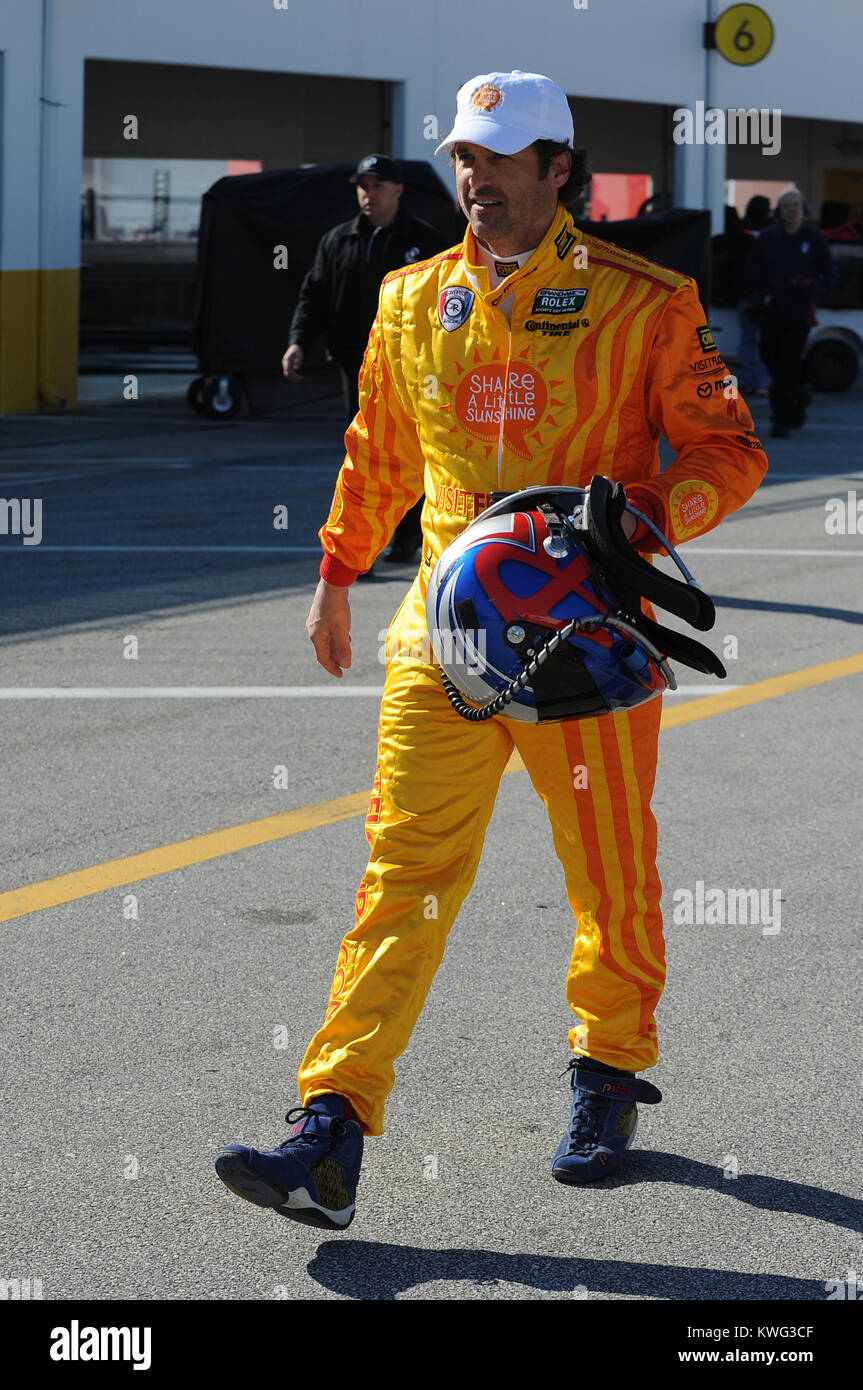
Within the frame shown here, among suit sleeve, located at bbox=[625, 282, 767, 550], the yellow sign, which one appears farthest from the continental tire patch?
the yellow sign

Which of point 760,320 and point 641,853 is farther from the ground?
point 760,320

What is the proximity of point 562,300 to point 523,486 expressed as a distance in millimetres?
339

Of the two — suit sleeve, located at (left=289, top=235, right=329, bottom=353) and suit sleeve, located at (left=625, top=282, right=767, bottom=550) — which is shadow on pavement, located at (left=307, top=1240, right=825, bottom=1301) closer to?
suit sleeve, located at (left=625, top=282, right=767, bottom=550)

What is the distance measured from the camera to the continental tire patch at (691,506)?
10.7 feet

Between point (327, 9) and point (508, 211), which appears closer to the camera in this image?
point (508, 211)

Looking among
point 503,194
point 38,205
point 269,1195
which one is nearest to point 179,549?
point 503,194

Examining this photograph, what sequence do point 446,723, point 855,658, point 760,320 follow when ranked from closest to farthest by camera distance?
point 446,723
point 855,658
point 760,320

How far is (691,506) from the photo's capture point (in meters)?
3.28

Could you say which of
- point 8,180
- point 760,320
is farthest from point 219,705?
point 8,180

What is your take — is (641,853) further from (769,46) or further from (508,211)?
(769,46)

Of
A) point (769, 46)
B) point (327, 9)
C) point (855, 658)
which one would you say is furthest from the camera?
point (769, 46)

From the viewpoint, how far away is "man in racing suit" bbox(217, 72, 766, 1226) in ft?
11.0

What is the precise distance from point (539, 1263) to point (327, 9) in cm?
1923

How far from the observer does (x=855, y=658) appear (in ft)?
26.7
